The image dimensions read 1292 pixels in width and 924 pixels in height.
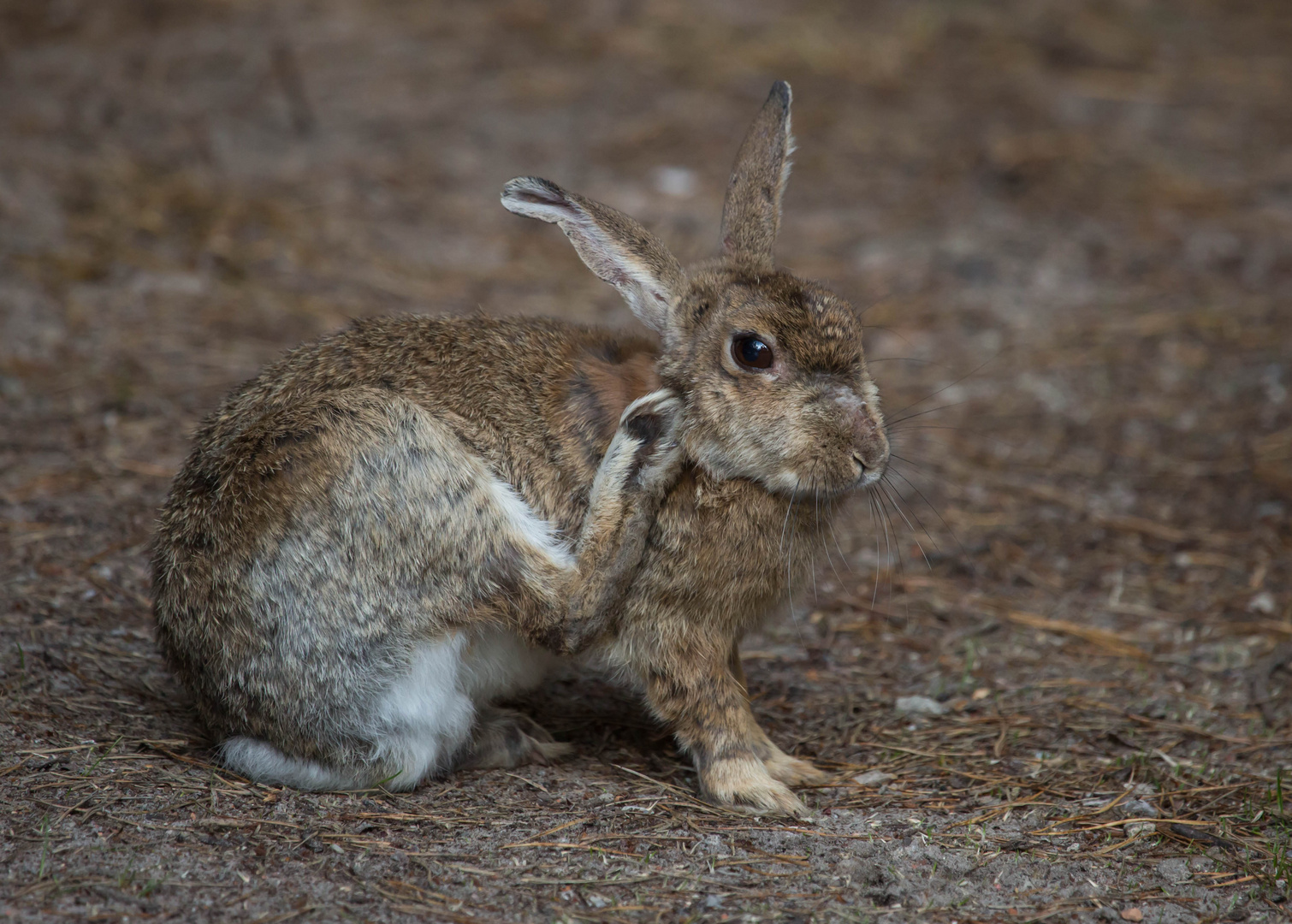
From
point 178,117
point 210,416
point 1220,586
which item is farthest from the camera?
point 178,117

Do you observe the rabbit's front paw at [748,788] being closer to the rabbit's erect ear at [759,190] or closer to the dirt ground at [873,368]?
the dirt ground at [873,368]

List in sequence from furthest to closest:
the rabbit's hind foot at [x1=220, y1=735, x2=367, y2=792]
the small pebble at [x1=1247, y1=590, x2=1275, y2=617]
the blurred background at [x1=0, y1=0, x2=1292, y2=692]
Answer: the blurred background at [x1=0, y1=0, x2=1292, y2=692] → the small pebble at [x1=1247, y1=590, x2=1275, y2=617] → the rabbit's hind foot at [x1=220, y1=735, x2=367, y2=792]

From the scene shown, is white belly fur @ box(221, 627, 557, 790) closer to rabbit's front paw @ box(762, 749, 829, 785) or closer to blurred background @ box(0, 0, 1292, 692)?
rabbit's front paw @ box(762, 749, 829, 785)

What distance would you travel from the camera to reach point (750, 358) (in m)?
3.53

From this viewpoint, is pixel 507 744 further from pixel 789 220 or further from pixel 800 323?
pixel 789 220

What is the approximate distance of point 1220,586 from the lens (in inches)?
198

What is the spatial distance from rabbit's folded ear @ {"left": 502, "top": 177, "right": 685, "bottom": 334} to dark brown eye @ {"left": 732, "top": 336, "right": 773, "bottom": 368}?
0.84 ft

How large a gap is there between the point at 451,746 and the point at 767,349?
1.46 metres

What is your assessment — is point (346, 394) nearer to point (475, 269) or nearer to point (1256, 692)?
point (1256, 692)

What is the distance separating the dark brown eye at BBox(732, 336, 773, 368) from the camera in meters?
3.53

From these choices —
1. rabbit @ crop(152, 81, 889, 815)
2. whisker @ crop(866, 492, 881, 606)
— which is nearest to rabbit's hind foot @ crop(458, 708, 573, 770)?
rabbit @ crop(152, 81, 889, 815)

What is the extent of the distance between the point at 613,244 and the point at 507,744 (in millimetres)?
1523

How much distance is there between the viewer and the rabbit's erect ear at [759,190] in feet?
12.8

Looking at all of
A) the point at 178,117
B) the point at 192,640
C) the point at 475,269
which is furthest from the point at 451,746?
the point at 178,117
